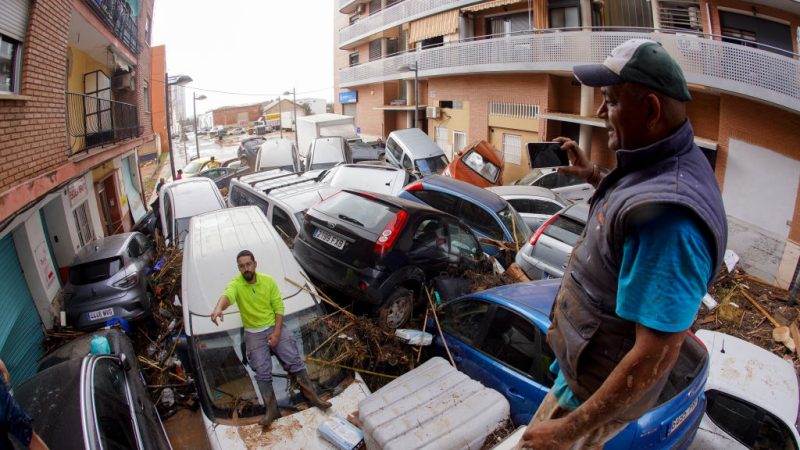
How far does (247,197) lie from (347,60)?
3155 centimetres

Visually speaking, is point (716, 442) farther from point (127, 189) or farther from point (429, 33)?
point (429, 33)

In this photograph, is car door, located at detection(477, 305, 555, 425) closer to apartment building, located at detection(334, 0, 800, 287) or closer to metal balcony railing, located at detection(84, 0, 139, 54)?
apartment building, located at detection(334, 0, 800, 287)

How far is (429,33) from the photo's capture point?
23.9 metres

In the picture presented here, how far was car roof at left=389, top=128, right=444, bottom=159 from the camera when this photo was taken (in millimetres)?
15620

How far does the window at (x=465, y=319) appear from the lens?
4.54 m

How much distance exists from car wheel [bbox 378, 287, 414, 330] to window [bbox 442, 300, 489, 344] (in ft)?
2.80

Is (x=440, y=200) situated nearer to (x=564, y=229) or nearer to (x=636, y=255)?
(x=564, y=229)

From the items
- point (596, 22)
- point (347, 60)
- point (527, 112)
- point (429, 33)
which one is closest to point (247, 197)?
point (527, 112)

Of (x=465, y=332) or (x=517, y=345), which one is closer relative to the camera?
(x=517, y=345)

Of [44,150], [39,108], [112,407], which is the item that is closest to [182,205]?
[44,150]

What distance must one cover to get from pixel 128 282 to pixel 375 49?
28.6 metres

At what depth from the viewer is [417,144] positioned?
1602cm

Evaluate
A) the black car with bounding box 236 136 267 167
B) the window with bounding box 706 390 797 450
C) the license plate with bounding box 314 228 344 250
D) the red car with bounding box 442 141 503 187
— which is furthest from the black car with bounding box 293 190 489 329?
the black car with bounding box 236 136 267 167

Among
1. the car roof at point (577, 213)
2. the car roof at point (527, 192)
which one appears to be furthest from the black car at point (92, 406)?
the car roof at point (527, 192)
